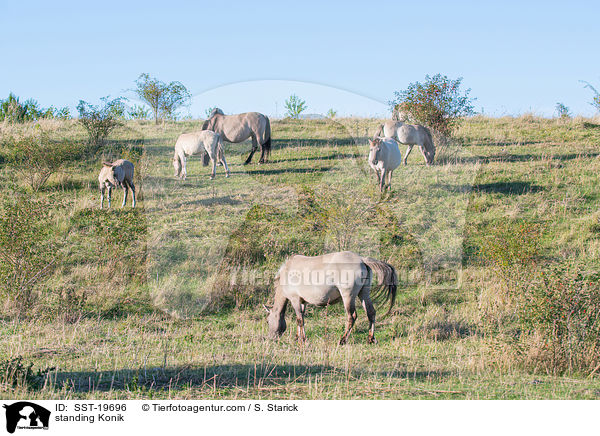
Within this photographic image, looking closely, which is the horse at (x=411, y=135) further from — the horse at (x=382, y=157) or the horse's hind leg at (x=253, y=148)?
the horse's hind leg at (x=253, y=148)

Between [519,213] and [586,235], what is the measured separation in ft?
6.95

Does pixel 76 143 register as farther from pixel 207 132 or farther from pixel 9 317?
pixel 9 317

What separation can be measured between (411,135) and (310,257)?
12.3 m

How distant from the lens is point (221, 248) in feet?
47.7

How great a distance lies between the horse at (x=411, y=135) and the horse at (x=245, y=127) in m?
4.37

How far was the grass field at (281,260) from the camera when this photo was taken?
745 centimetres

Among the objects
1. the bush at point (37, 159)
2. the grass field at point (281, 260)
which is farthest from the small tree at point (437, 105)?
the bush at point (37, 159)

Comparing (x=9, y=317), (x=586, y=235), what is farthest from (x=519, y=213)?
(x=9, y=317)

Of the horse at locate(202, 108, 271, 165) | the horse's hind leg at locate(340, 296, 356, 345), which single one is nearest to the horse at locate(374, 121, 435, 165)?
the horse at locate(202, 108, 271, 165)

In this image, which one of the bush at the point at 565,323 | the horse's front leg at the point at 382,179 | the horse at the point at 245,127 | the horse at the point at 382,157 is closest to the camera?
the bush at the point at 565,323

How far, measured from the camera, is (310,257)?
32.6 ft

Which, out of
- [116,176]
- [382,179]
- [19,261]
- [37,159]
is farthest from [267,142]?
[19,261]
